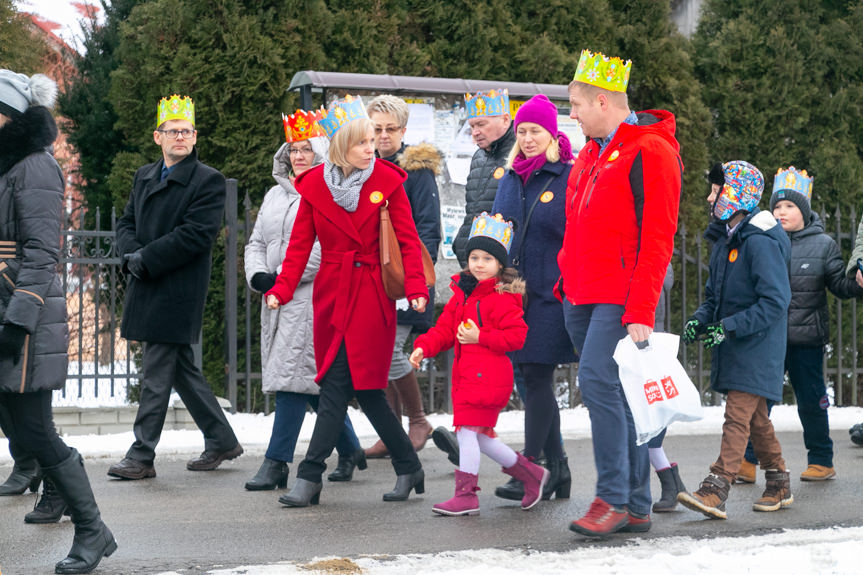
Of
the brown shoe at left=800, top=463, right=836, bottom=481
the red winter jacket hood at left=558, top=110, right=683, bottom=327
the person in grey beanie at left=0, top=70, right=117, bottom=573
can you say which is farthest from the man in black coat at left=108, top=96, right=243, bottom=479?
the brown shoe at left=800, top=463, right=836, bottom=481

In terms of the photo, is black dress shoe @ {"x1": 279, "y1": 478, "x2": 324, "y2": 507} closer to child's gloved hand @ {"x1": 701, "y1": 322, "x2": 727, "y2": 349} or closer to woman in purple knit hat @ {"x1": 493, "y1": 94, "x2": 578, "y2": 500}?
woman in purple knit hat @ {"x1": 493, "y1": 94, "x2": 578, "y2": 500}

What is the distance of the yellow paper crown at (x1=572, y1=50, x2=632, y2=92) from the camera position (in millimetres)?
5398

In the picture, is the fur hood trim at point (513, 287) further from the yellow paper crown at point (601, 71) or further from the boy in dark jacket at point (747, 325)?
the yellow paper crown at point (601, 71)

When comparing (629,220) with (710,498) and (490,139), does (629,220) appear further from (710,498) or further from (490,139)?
(490,139)

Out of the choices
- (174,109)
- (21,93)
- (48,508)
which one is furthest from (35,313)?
(174,109)

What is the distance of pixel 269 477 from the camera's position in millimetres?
6582

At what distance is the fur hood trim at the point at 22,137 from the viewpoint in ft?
15.9

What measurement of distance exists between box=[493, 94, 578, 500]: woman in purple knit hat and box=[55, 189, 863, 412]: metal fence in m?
3.37

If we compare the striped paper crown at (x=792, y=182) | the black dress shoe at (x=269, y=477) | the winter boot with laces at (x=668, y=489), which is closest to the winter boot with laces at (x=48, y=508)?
the black dress shoe at (x=269, y=477)

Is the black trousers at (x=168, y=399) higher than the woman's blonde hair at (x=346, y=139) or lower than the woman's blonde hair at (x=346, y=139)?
lower

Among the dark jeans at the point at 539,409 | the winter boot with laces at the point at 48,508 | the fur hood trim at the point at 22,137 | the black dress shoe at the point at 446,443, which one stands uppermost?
the fur hood trim at the point at 22,137

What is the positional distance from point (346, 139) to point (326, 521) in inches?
70.9

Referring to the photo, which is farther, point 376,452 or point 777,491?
point 376,452

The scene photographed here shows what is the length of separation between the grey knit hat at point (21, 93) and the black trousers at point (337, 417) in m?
1.81
